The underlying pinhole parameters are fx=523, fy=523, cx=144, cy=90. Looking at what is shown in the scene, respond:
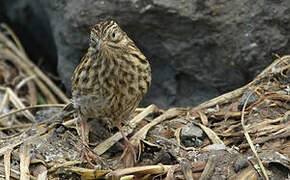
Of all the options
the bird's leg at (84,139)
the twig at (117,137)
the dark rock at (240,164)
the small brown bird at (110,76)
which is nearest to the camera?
the dark rock at (240,164)

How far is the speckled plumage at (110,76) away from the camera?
14.1ft

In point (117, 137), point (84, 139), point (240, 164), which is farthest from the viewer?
point (117, 137)

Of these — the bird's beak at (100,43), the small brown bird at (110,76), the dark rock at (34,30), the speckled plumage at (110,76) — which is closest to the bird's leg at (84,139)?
the small brown bird at (110,76)

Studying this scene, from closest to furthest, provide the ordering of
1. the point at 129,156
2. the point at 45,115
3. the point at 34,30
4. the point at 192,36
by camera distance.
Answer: the point at 129,156 < the point at 45,115 < the point at 192,36 < the point at 34,30

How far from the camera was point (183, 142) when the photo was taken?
4.32 meters

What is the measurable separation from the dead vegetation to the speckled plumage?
12.5 inches

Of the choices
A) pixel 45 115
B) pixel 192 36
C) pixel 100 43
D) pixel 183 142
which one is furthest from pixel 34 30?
pixel 183 142

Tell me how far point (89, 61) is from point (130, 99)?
0.47 metres

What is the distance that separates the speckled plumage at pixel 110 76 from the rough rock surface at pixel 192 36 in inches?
42.4

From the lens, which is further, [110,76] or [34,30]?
[34,30]

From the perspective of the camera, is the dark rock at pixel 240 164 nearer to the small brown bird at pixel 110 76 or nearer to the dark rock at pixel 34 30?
the small brown bird at pixel 110 76

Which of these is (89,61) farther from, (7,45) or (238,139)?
(7,45)

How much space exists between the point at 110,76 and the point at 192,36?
1496mm

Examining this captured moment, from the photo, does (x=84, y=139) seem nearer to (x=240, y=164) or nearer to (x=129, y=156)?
(x=129, y=156)
